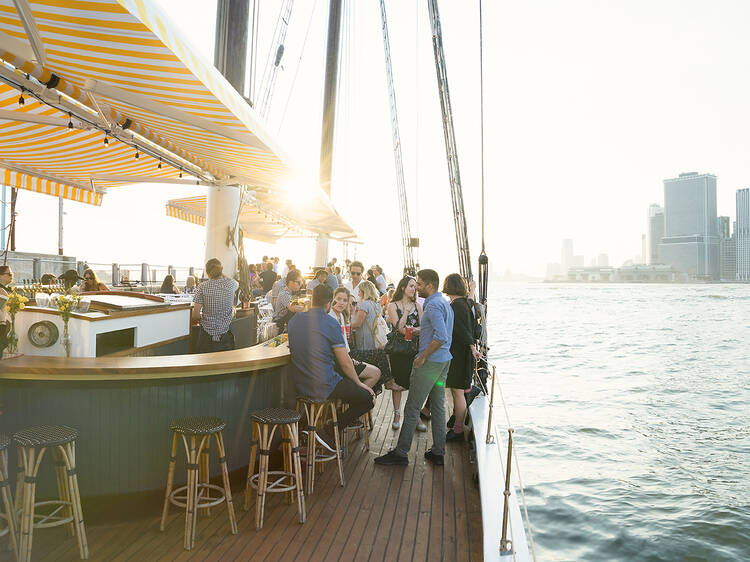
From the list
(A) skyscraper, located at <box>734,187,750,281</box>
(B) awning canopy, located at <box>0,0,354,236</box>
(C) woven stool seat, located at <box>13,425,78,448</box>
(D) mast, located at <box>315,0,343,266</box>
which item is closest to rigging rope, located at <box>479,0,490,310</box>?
(B) awning canopy, located at <box>0,0,354,236</box>

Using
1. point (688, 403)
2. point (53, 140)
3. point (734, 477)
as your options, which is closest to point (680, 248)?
point (688, 403)

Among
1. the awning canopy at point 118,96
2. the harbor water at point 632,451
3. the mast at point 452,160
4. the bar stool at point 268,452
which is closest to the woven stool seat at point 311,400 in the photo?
the bar stool at point 268,452

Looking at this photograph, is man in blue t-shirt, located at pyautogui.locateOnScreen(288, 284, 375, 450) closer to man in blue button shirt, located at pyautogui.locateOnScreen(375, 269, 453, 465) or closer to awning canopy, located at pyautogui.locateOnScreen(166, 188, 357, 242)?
man in blue button shirt, located at pyautogui.locateOnScreen(375, 269, 453, 465)

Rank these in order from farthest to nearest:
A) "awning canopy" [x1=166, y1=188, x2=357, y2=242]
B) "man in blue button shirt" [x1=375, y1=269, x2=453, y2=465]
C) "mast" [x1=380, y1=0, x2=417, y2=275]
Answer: "mast" [x1=380, y1=0, x2=417, y2=275], "awning canopy" [x1=166, y1=188, x2=357, y2=242], "man in blue button shirt" [x1=375, y1=269, x2=453, y2=465]

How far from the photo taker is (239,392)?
377 centimetres

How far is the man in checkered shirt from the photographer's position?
488 cm

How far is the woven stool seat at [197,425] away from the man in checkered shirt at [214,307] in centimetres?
177

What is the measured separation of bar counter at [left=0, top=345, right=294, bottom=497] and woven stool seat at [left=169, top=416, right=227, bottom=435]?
233 mm

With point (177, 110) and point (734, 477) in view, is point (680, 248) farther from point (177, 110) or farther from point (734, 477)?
point (177, 110)

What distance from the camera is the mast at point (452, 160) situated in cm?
691

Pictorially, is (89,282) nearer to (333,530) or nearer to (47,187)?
(47,187)

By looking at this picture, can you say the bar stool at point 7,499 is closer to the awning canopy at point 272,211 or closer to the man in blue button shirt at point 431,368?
the man in blue button shirt at point 431,368

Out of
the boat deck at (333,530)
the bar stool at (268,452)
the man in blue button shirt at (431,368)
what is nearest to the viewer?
the boat deck at (333,530)

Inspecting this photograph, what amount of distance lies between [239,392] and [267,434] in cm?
59
